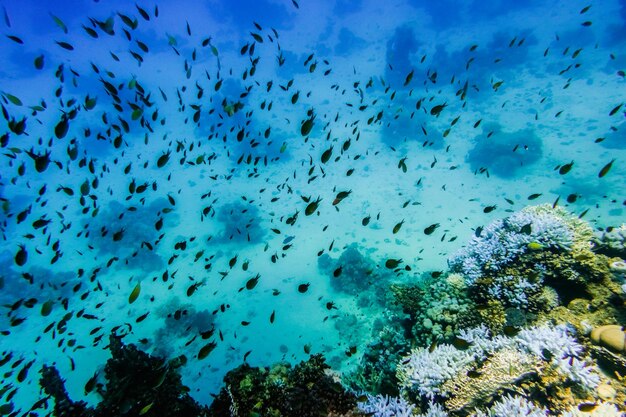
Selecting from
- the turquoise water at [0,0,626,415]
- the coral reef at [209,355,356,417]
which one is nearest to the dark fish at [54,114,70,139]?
the turquoise water at [0,0,626,415]

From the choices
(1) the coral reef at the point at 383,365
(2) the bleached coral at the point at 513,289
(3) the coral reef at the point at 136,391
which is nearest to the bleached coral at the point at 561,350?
(2) the bleached coral at the point at 513,289

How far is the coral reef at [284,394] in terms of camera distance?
16.3ft

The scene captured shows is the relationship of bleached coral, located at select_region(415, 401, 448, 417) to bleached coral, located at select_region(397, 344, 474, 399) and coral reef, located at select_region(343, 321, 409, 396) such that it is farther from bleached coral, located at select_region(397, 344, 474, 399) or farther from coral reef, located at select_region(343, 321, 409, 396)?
coral reef, located at select_region(343, 321, 409, 396)

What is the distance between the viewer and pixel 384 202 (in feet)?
77.2

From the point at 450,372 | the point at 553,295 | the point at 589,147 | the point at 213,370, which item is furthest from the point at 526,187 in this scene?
the point at 213,370

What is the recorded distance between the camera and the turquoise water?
10.8m

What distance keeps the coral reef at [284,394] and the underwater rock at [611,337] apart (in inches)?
162

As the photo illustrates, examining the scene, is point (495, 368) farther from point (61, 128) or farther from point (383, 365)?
point (61, 128)

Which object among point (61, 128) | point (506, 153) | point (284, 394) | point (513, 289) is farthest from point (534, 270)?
point (506, 153)

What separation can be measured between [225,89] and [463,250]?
39.4 m

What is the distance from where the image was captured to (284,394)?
5.32 m

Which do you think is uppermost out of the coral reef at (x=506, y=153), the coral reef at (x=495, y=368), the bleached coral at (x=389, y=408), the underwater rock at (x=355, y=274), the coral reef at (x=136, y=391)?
the coral reef at (x=506, y=153)

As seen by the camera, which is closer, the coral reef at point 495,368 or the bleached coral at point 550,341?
the coral reef at point 495,368

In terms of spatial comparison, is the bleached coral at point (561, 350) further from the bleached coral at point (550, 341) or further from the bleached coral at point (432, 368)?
the bleached coral at point (432, 368)
